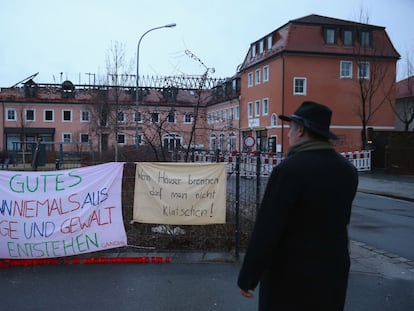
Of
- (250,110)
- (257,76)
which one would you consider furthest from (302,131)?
(250,110)

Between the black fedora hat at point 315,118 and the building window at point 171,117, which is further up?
the building window at point 171,117

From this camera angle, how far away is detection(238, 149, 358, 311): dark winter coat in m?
2.69

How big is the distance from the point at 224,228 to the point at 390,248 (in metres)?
3.00

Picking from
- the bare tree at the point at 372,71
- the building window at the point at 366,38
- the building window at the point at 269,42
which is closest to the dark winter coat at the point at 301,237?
the bare tree at the point at 372,71

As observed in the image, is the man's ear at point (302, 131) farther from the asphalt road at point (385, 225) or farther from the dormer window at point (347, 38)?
the dormer window at point (347, 38)

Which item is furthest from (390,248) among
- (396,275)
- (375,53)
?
(375,53)

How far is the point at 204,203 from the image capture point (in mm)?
6746

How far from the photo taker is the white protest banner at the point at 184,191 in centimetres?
671

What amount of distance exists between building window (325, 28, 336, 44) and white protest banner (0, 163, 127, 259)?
38999mm

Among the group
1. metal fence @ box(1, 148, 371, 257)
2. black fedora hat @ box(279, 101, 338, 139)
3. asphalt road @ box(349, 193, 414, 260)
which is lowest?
asphalt road @ box(349, 193, 414, 260)

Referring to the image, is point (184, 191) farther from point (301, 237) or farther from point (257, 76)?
point (257, 76)

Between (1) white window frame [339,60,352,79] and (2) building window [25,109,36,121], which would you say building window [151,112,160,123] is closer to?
(1) white window frame [339,60,352,79]

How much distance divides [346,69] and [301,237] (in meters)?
42.8

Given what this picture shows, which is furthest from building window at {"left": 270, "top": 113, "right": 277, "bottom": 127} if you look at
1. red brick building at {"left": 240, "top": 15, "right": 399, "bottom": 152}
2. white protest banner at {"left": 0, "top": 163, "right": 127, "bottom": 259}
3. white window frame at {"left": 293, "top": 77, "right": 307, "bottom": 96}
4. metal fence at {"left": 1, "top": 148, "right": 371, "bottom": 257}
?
white protest banner at {"left": 0, "top": 163, "right": 127, "bottom": 259}
